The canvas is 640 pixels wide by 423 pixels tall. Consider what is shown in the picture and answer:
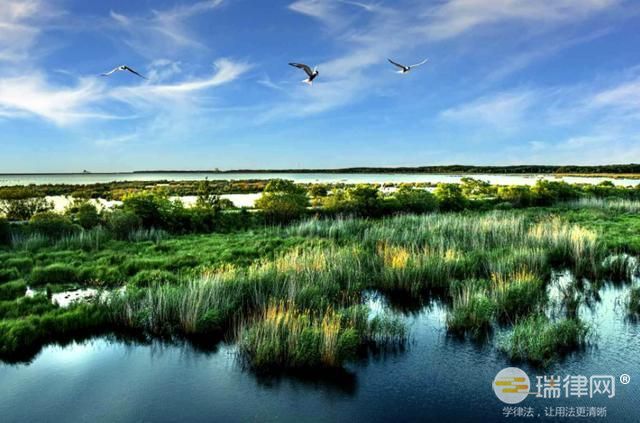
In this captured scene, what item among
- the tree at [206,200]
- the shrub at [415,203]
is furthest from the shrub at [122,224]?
the shrub at [415,203]

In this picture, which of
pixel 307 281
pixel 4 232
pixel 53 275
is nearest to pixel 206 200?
pixel 4 232

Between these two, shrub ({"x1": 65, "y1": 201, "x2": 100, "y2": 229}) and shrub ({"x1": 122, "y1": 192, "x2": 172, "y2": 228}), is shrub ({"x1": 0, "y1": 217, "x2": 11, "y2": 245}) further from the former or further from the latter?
shrub ({"x1": 122, "y1": 192, "x2": 172, "y2": 228})

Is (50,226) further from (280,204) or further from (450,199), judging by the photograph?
(450,199)

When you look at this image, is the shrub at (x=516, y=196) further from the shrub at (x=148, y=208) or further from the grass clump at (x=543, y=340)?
the grass clump at (x=543, y=340)

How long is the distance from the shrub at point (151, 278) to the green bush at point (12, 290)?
2.81 metres

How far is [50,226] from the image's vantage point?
21.2 m

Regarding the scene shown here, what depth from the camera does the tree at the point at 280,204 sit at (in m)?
28.1

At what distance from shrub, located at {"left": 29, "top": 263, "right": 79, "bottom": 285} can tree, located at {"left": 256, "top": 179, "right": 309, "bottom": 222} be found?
45.2 ft

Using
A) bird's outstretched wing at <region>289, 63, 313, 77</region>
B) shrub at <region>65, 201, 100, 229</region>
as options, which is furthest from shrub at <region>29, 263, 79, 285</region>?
bird's outstretched wing at <region>289, 63, 313, 77</region>

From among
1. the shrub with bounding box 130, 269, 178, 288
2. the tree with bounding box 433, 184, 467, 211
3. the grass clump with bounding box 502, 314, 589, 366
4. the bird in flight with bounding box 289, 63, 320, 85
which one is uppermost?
the bird in flight with bounding box 289, 63, 320, 85

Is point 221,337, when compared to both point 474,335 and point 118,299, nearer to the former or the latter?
point 118,299

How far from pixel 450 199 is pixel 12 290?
92.0ft

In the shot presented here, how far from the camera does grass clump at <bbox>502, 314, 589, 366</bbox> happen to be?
29.9ft

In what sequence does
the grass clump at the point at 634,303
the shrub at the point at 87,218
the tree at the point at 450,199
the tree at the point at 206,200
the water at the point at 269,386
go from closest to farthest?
1. the water at the point at 269,386
2. the grass clump at the point at 634,303
3. the shrub at the point at 87,218
4. the tree at the point at 206,200
5. the tree at the point at 450,199
